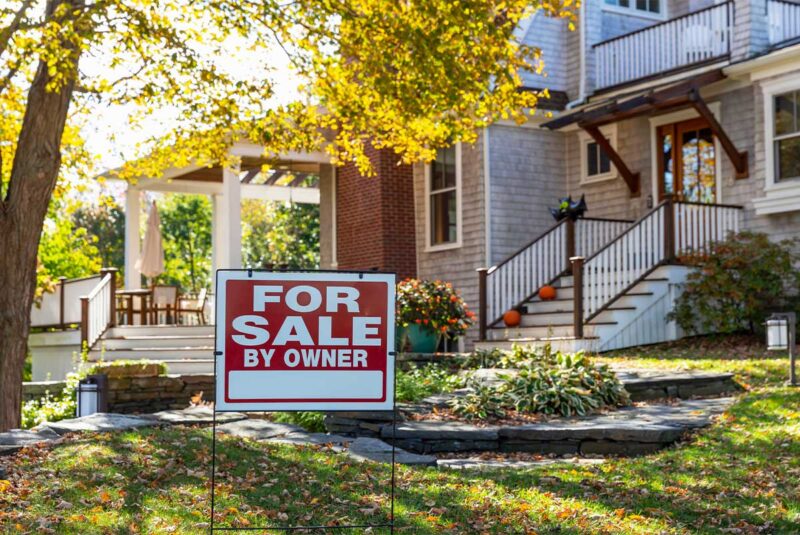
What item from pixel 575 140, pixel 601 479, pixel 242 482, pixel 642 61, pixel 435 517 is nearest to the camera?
pixel 435 517

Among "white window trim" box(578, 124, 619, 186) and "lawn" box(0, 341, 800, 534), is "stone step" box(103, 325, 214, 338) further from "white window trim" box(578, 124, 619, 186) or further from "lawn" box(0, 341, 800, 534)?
"lawn" box(0, 341, 800, 534)

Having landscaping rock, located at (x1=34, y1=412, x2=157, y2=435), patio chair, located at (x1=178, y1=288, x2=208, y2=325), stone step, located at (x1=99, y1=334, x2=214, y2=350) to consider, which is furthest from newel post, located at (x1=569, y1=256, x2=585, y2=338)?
patio chair, located at (x1=178, y1=288, x2=208, y2=325)

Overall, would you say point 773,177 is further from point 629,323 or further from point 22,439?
point 22,439

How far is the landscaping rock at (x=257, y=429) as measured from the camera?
911 cm

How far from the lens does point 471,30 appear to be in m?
11.6

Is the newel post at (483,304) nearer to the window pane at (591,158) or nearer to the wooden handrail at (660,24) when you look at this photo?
the window pane at (591,158)

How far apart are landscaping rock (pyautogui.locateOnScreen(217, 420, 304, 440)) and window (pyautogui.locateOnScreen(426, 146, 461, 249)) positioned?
965cm

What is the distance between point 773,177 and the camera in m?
15.7

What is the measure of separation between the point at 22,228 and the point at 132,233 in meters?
10.7

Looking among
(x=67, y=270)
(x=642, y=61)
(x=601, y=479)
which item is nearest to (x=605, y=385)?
(x=601, y=479)

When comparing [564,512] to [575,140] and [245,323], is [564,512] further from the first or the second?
[575,140]

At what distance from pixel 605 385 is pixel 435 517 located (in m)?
5.19

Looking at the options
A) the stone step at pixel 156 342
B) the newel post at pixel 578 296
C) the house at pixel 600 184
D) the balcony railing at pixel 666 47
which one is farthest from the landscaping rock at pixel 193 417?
the balcony railing at pixel 666 47

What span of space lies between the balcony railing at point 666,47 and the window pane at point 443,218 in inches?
126
